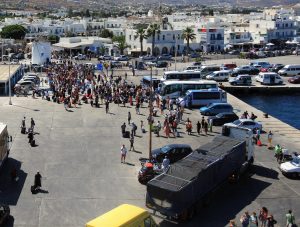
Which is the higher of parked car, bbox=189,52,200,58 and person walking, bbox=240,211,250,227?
parked car, bbox=189,52,200,58

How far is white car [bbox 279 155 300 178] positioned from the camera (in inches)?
1043

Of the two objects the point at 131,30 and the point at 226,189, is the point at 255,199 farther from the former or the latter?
the point at 131,30

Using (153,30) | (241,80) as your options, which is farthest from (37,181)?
(153,30)

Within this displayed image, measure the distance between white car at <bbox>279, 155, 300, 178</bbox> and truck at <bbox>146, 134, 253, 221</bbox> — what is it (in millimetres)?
1972

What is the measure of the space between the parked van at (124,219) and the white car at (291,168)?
10.3 m

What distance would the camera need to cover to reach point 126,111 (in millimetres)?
42438

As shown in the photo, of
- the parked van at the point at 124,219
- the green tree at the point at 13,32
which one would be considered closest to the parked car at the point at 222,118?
the parked van at the point at 124,219

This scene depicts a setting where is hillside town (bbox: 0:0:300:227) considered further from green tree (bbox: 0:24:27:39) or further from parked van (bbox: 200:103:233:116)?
green tree (bbox: 0:24:27:39)

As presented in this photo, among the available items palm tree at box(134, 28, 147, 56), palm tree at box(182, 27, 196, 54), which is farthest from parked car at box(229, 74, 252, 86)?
palm tree at box(134, 28, 147, 56)

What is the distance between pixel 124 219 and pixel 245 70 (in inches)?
2123

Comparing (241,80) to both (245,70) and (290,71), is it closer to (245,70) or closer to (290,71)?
(245,70)

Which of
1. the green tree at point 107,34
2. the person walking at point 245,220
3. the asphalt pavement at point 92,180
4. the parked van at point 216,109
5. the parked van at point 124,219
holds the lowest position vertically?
the asphalt pavement at point 92,180

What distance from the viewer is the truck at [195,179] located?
20312 mm

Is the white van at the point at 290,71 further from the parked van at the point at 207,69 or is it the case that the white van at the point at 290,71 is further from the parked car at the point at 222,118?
the parked car at the point at 222,118
